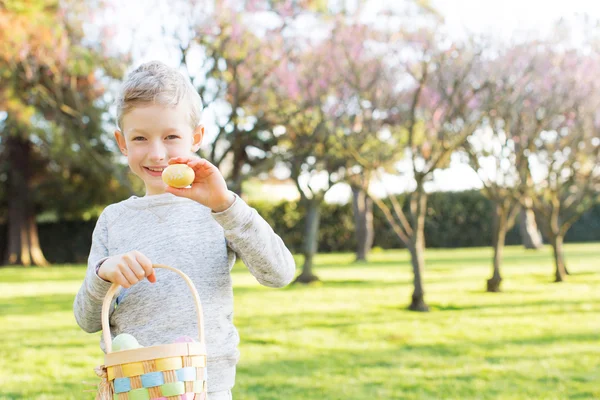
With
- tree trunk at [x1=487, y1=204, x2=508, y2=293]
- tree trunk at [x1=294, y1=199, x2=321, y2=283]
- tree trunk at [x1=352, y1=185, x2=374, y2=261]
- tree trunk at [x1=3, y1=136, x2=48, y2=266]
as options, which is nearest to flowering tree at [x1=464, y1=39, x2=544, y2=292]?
tree trunk at [x1=487, y1=204, x2=508, y2=293]

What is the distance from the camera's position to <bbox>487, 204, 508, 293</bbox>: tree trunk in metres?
10.3

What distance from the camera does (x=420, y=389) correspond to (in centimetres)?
451

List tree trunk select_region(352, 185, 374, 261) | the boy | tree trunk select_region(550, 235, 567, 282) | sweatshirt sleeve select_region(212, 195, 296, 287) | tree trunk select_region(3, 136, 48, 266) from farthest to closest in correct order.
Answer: tree trunk select_region(3, 136, 48, 266) → tree trunk select_region(352, 185, 374, 261) → tree trunk select_region(550, 235, 567, 282) → the boy → sweatshirt sleeve select_region(212, 195, 296, 287)

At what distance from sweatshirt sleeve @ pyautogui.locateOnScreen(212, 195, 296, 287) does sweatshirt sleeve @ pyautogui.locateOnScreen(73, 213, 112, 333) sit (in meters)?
0.33

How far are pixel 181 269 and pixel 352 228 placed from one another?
2197 cm

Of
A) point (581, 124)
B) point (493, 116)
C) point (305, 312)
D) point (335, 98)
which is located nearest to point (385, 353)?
point (305, 312)

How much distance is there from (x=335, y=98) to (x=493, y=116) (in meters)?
2.50

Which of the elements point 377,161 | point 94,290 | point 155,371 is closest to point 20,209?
point 377,161

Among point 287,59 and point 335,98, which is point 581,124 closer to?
point 335,98

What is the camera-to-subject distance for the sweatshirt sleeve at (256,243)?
1765mm

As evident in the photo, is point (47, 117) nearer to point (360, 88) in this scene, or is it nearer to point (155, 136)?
point (360, 88)

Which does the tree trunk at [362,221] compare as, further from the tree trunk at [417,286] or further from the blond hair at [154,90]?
the blond hair at [154,90]

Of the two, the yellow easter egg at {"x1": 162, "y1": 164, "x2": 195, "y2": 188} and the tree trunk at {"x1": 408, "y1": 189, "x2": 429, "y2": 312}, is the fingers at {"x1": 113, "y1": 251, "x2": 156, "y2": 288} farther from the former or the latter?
the tree trunk at {"x1": 408, "y1": 189, "x2": 429, "y2": 312}

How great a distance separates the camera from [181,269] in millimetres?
1968
